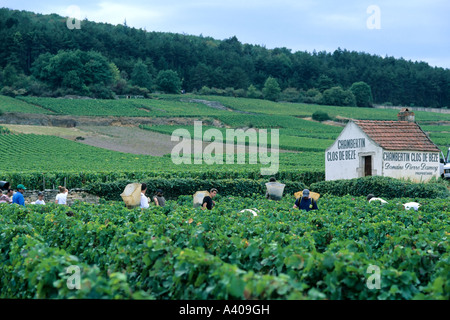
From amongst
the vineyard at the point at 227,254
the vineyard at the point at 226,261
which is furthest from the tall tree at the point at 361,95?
the vineyard at the point at 226,261

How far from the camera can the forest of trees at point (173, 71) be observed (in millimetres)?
→ 128500

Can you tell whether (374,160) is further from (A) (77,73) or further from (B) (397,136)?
(A) (77,73)

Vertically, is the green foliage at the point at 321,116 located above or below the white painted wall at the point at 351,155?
above

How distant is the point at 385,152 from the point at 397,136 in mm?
2221

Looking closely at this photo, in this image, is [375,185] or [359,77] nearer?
[375,185]

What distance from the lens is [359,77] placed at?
181375mm

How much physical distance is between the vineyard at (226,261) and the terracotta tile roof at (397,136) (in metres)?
22.2

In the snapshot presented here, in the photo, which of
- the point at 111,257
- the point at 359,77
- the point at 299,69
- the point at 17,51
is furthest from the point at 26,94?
the point at 111,257

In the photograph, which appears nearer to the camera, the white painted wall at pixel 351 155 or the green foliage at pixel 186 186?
the green foliage at pixel 186 186

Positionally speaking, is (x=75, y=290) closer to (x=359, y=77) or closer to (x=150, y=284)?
(x=150, y=284)

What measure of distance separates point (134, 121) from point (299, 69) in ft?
299

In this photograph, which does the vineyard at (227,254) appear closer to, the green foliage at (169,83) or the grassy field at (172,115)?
the grassy field at (172,115)

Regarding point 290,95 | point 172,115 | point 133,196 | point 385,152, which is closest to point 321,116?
point 172,115

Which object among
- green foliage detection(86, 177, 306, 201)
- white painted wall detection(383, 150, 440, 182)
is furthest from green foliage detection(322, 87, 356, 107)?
green foliage detection(86, 177, 306, 201)
